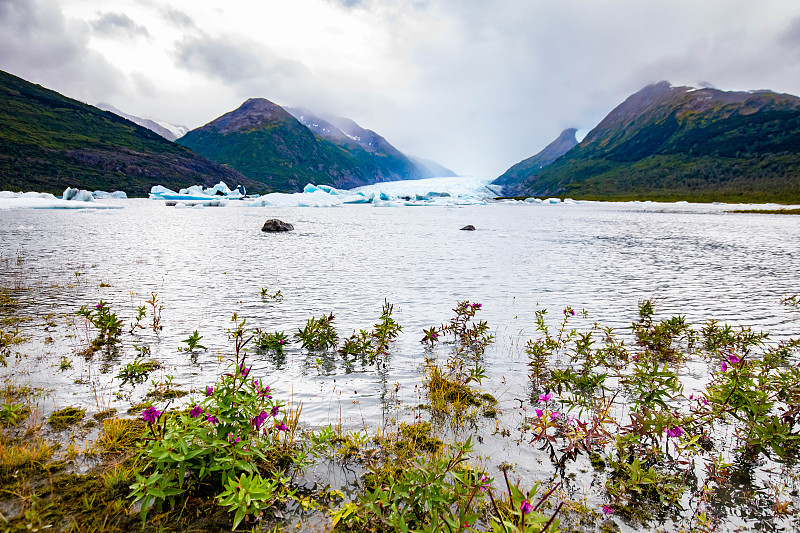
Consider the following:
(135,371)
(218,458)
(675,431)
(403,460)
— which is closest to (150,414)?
(218,458)

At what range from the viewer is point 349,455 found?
5.31m

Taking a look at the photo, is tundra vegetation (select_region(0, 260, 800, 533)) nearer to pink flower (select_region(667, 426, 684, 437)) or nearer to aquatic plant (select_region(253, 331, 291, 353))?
pink flower (select_region(667, 426, 684, 437))

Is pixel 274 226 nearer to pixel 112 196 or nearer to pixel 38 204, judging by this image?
pixel 38 204

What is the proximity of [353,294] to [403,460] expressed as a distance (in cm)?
1081

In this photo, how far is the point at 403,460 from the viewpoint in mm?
5086

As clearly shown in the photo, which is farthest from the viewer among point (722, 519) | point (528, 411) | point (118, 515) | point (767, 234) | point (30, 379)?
point (767, 234)

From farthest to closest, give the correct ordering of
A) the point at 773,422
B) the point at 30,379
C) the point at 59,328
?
1. the point at 59,328
2. the point at 30,379
3. the point at 773,422

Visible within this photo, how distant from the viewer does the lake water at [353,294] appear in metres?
7.48

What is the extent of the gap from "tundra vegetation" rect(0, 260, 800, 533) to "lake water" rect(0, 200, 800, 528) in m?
0.39

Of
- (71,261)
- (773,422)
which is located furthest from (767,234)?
(71,261)

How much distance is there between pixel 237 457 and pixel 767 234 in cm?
5661

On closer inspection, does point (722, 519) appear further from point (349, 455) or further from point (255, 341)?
point (255, 341)

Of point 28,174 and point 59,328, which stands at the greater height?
point 28,174

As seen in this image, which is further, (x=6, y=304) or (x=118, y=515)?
(x=6, y=304)
